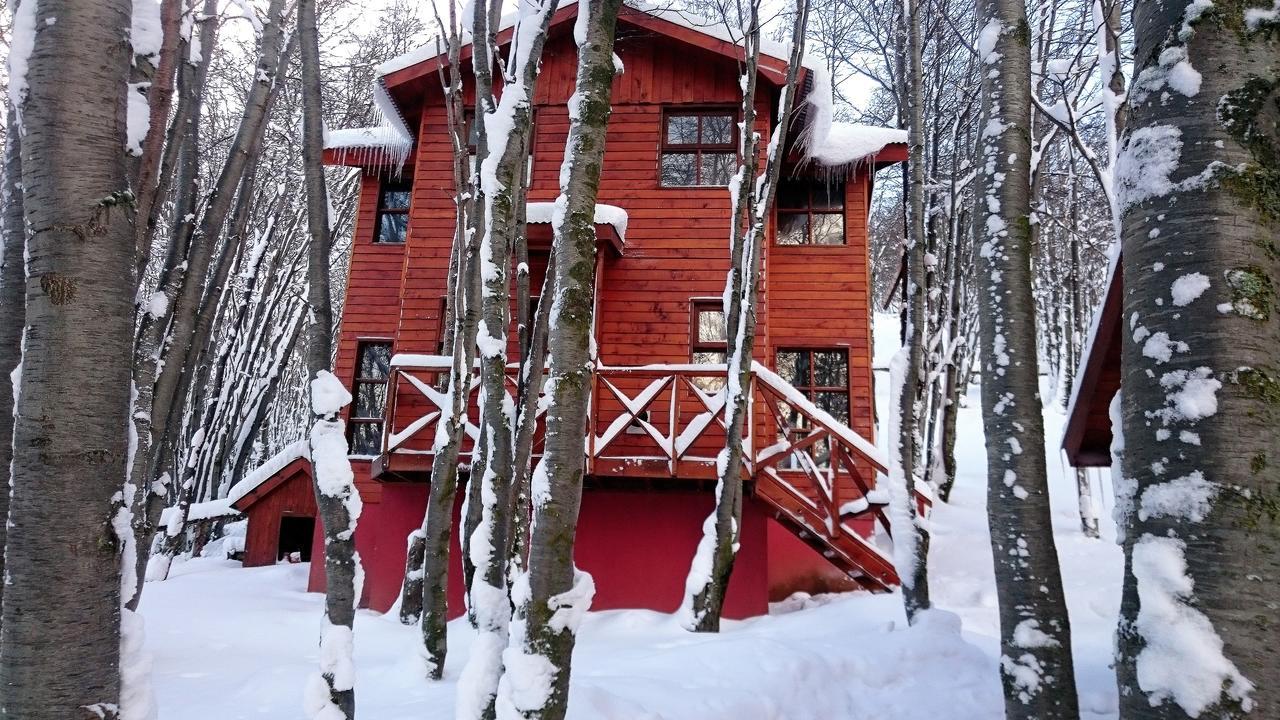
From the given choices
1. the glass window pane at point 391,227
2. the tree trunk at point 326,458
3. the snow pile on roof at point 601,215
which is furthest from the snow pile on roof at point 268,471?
the tree trunk at point 326,458

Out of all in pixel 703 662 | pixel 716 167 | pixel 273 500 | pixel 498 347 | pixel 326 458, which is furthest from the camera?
pixel 273 500

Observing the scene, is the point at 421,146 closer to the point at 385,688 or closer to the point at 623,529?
the point at 623,529

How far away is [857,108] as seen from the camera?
48.2ft

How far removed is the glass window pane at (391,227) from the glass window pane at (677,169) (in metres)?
4.67

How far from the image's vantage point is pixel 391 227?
1242 cm

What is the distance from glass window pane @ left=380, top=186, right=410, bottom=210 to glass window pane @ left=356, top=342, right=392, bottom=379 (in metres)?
2.50

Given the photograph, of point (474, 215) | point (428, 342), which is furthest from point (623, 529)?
point (474, 215)

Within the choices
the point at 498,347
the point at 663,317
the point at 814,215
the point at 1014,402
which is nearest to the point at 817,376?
the point at 814,215

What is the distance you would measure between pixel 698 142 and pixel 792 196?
1.95 meters

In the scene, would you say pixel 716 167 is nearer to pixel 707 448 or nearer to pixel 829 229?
pixel 829 229

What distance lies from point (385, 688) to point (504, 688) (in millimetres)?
3120

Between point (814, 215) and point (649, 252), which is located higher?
point (814, 215)

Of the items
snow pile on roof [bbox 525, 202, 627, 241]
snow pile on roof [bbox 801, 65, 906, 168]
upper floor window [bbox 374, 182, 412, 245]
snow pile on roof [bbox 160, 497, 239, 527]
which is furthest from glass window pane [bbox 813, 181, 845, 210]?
snow pile on roof [bbox 160, 497, 239, 527]

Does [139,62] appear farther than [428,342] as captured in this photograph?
No
